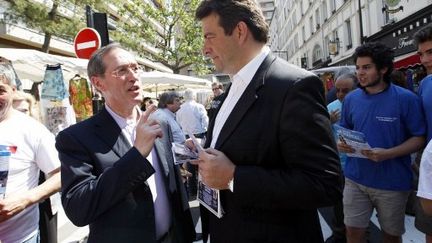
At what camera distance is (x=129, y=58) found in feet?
7.37

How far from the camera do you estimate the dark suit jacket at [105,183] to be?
6.00ft

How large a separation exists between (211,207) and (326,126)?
27.0 inches

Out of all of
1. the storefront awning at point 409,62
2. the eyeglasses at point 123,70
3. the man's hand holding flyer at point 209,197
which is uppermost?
the storefront awning at point 409,62

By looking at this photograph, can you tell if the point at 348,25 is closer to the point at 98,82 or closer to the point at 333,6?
the point at 333,6

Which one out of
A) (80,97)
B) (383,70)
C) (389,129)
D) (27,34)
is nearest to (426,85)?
(383,70)

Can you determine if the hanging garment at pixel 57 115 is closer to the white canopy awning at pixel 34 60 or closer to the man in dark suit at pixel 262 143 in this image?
the white canopy awning at pixel 34 60

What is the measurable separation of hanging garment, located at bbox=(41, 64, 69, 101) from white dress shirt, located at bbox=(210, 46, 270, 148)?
16.3 feet

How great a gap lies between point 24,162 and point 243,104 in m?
1.52

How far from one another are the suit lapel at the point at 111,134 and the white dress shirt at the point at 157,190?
0.05 metres

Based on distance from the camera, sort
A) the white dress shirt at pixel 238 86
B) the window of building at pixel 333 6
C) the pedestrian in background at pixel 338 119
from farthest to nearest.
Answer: the window of building at pixel 333 6 < the pedestrian in background at pixel 338 119 < the white dress shirt at pixel 238 86

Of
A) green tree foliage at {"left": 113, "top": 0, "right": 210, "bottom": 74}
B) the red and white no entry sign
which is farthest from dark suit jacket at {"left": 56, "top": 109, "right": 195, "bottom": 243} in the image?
green tree foliage at {"left": 113, "top": 0, "right": 210, "bottom": 74}

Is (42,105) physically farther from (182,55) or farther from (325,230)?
(182,55)

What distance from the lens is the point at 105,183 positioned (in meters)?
1.83

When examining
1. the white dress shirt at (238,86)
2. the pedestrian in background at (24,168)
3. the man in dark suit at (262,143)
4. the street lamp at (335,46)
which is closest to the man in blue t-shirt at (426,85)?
the man in dark suit at (262,143)
